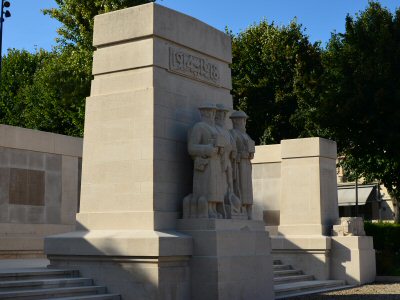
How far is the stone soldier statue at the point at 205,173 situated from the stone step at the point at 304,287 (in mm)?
3473

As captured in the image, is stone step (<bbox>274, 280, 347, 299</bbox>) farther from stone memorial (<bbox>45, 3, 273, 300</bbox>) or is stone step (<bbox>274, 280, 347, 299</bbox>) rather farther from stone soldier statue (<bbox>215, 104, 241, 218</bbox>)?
stone soldier statue (<bbox>215, 104, 241, 218</bbox>)

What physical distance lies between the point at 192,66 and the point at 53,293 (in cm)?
532

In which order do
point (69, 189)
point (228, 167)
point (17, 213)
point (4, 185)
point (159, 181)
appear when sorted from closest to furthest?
point (159, 181) → point (228, 167) → point (4, 185) → point (17, 213) → point (69, 189)

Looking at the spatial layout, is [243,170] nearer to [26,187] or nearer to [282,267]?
[282,267]

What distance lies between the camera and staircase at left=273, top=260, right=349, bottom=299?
16.3 m

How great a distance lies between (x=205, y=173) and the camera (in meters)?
13.0

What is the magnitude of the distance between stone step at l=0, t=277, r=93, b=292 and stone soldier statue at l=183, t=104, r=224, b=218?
7.49ft

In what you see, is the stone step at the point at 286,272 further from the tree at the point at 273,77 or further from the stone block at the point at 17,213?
the tree at the point at 273,77

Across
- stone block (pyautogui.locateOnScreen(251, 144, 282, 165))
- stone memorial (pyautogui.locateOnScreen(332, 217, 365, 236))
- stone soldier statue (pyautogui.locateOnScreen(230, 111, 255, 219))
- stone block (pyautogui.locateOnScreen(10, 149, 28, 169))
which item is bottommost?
stone memorial (pyautogui.locateOnScreen(332, 217, 365, 236))

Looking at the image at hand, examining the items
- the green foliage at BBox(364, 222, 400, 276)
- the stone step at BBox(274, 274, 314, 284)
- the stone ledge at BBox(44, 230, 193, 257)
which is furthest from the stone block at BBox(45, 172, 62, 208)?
the green foliage at BBox(364, 222, 400, 276)

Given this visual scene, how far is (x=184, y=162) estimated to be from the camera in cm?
1341

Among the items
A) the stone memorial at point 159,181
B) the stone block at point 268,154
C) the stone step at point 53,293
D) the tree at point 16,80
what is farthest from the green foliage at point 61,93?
the stone step at point 53,293

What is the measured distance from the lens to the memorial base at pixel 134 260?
11961mm

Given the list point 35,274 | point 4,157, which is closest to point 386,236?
point 4,157
